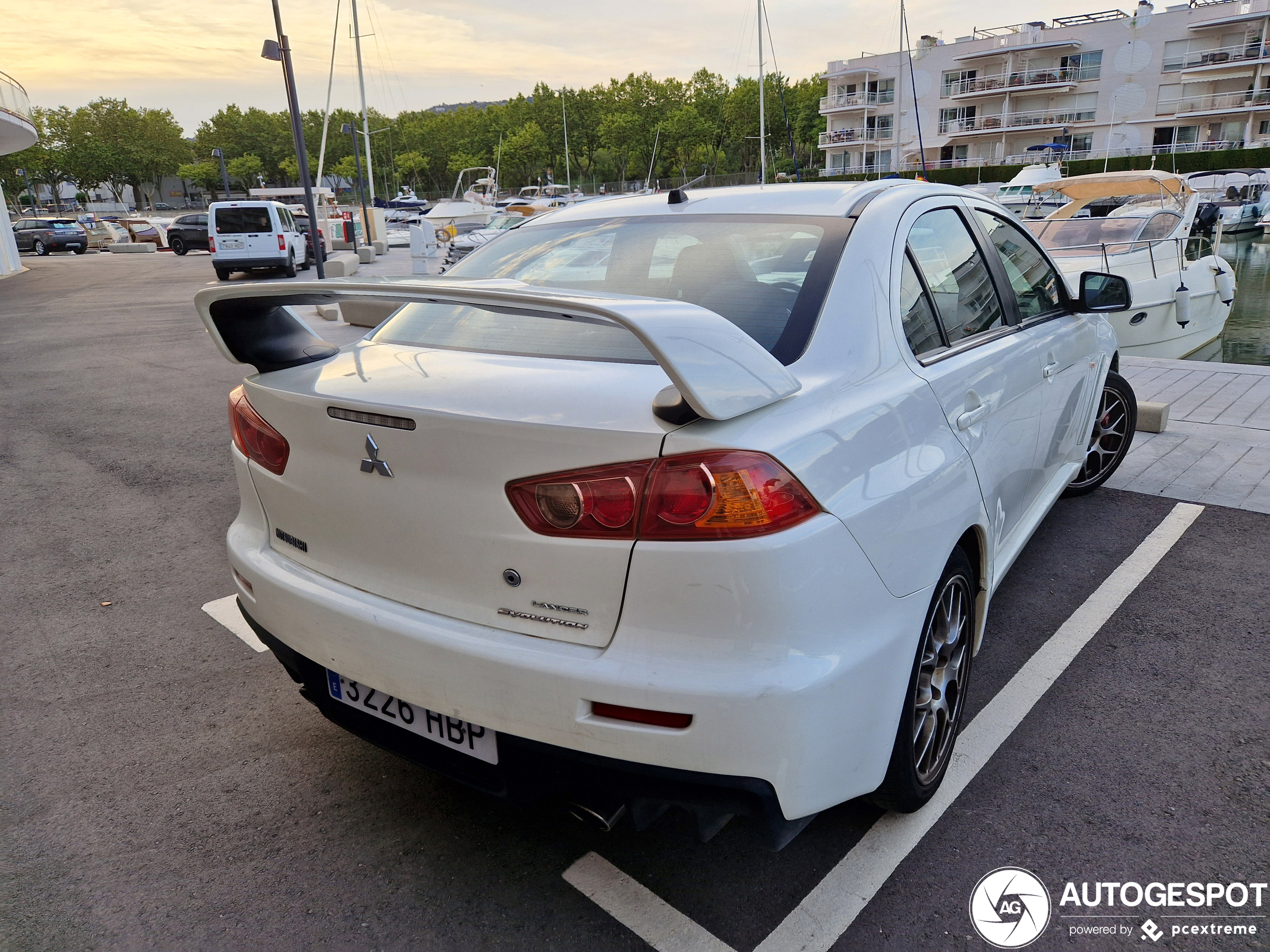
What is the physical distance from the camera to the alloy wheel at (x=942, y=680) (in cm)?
227

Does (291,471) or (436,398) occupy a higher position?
(436,398)

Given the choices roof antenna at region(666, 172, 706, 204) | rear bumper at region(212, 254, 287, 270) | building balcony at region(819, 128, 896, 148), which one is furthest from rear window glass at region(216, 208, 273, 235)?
building balcony at region(819, 128, 896, 148)

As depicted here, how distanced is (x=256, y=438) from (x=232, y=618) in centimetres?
168

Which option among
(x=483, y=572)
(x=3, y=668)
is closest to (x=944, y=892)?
(x=483, y=572)

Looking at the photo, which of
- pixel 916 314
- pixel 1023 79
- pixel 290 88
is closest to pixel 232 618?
pixel 916 314

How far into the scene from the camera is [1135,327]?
1166cm

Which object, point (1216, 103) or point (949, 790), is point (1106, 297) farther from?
point (1216, 103)

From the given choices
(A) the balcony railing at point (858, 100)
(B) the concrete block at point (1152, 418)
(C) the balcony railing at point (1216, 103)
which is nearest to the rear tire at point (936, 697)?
(B) the concrete block at point (1152, 418)

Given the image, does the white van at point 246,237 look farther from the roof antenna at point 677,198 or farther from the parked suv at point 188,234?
the roof antenna at point 677,198

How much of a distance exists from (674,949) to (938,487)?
1247mm

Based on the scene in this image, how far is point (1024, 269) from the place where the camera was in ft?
11.4

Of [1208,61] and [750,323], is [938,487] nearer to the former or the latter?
[750,323]

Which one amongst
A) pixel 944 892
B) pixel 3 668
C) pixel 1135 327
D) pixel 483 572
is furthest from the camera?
pixel 1135 327

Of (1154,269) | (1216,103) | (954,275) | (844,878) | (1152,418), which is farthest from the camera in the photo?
(1216,103)
